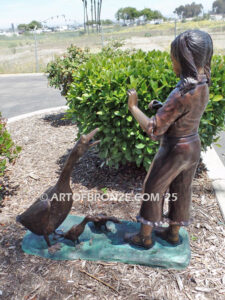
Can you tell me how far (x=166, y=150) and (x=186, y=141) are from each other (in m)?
0.17

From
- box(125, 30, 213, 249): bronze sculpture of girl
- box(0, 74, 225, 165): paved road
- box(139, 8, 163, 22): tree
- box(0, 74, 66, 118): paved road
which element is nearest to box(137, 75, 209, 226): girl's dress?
box(125, 30, 213, 249): bronze sculpture of girl

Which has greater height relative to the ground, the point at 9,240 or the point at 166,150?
the point at 166,150

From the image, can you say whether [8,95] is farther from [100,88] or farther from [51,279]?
[51,279]

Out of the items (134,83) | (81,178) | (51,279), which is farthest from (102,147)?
(51,279)

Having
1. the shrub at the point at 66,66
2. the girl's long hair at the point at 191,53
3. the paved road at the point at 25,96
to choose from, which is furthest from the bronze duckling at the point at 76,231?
the shrub at the point at 66,66

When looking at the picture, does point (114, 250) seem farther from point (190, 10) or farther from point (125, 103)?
point (190, 10)

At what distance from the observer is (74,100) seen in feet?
13.6

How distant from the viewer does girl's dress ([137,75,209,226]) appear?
2.09 metres

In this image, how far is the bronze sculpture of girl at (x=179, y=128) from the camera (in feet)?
6.56

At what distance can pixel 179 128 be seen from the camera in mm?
2193

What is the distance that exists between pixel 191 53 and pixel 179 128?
534 mm

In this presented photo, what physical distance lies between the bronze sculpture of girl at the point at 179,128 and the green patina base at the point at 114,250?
0.43 feet

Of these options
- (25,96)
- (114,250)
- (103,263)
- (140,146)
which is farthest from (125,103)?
(25,96)

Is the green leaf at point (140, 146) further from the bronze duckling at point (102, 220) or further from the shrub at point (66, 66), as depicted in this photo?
the shrub at point (66, 66)
